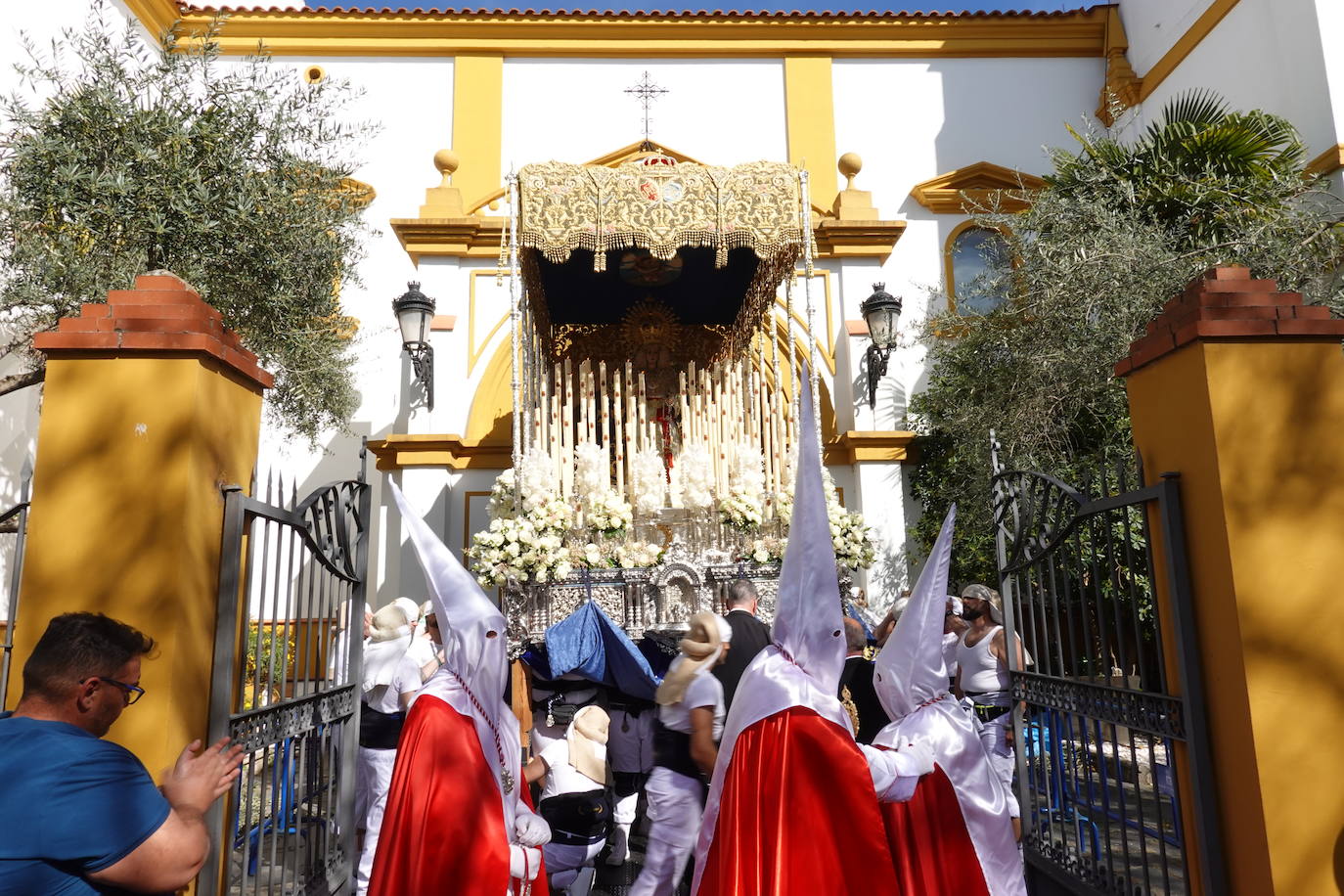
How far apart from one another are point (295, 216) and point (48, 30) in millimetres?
6133

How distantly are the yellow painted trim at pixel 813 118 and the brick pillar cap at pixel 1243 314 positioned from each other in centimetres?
1015

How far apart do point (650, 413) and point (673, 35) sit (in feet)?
22.0

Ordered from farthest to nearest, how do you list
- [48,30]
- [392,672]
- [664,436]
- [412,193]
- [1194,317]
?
[412,193]
[48,30]
[664,436]
[392,672]
[1194,317]

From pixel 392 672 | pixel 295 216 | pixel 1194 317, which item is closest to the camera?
pixel 1194 317

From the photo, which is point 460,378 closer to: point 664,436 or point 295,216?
point 664,436

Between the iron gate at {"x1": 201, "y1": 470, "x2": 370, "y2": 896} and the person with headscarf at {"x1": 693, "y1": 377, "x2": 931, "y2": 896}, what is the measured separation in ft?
5.84

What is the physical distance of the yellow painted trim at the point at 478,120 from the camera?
44.7 ft

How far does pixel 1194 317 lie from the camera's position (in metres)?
3.81

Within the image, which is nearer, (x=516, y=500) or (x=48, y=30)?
(x=516, y=500)

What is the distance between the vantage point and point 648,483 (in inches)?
342

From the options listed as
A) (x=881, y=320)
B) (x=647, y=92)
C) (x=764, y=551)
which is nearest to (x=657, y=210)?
(x=881, y=320)

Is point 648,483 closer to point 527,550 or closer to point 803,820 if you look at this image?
point 527,550

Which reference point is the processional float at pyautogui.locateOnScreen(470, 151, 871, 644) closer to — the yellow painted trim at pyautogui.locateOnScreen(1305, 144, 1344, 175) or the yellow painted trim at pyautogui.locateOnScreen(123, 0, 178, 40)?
the yellow painted trim at pyautogui.locateOnScreen(1305, 144, 1344, 175)

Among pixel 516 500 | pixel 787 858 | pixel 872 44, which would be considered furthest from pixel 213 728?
pixel 872 44
